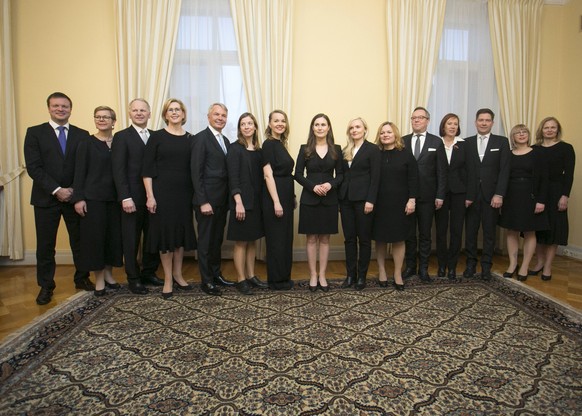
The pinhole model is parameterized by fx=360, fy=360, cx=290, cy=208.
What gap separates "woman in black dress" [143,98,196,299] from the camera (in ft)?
10.3

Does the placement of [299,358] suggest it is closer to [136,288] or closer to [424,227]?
[136,288]

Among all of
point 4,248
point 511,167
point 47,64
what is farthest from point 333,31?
point 4,248

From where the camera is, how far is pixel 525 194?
372 cm

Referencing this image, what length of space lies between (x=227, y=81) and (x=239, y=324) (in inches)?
126

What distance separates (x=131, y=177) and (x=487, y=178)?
11.5ft

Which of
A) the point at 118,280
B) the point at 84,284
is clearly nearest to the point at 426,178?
the point at 118,280

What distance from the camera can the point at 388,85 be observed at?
477 centimetres

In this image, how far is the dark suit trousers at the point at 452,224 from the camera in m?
3.75

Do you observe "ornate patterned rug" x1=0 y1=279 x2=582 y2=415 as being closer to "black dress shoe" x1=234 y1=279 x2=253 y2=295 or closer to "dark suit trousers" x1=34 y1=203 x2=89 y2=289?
"black dress shoe" x1=234 y1=279 x2=253 y2=295

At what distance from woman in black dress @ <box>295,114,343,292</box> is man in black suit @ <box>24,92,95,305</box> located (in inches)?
81.0

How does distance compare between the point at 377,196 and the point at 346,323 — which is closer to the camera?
the point at 346,323

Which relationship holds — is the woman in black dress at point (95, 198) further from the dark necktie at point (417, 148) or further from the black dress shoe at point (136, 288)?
the dark necktie at point (417, 148)

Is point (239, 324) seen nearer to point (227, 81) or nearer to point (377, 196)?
point (377, 196)

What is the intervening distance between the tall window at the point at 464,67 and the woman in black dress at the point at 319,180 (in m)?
2.26
